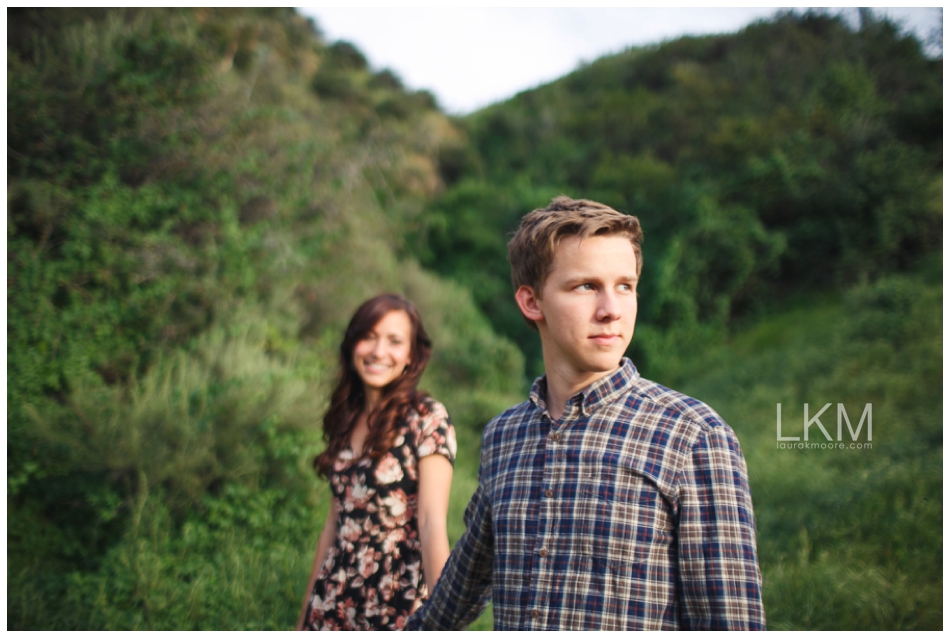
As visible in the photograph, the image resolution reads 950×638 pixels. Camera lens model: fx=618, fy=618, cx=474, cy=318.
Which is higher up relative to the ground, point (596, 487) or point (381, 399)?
point (381, 399)

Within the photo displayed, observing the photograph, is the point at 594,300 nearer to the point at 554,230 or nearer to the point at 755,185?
the point at 554,230

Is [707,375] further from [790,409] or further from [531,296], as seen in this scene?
[531,296]

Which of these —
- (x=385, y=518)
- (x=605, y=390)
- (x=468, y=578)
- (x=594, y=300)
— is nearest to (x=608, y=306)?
(x=594, y=300)

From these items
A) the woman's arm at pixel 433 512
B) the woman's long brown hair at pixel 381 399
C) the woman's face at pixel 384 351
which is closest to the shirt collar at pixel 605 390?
the woman's arm at pixel 433 512

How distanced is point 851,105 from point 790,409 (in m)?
12.5

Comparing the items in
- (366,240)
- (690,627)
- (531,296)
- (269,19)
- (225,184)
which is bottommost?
(690,627)

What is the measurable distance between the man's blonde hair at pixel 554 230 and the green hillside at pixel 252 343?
3311 mm

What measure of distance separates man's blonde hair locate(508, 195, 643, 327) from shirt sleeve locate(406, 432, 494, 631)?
519mm

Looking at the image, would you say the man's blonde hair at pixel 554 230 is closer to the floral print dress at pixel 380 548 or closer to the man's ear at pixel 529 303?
the man's ear at pixel 529 303

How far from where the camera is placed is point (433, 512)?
2234mm

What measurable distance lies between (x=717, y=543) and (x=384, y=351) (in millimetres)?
1712

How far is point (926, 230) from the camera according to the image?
15312 mm

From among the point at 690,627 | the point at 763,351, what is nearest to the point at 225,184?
the point at 690,627

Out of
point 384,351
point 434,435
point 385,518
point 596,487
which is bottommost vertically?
point 385,518
